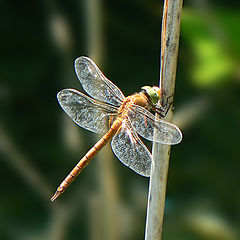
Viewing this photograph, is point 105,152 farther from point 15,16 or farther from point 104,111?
point 15,16

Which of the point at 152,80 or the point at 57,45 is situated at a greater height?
the point at 57,45

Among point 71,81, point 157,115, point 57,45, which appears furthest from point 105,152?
point 157,115

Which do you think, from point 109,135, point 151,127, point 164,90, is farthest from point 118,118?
point 164,90

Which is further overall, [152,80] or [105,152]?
[152,80]

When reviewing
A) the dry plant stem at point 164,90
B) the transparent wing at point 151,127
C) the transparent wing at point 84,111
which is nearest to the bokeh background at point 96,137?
the transparent wing at point 84,111

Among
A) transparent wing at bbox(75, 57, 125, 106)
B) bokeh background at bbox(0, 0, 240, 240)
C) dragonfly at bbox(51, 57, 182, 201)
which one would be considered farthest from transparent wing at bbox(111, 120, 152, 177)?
bokeh background at bbox(0, 0, 240, 240)

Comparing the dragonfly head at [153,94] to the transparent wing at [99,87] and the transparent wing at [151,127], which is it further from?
the transparent wing at [99,87]
